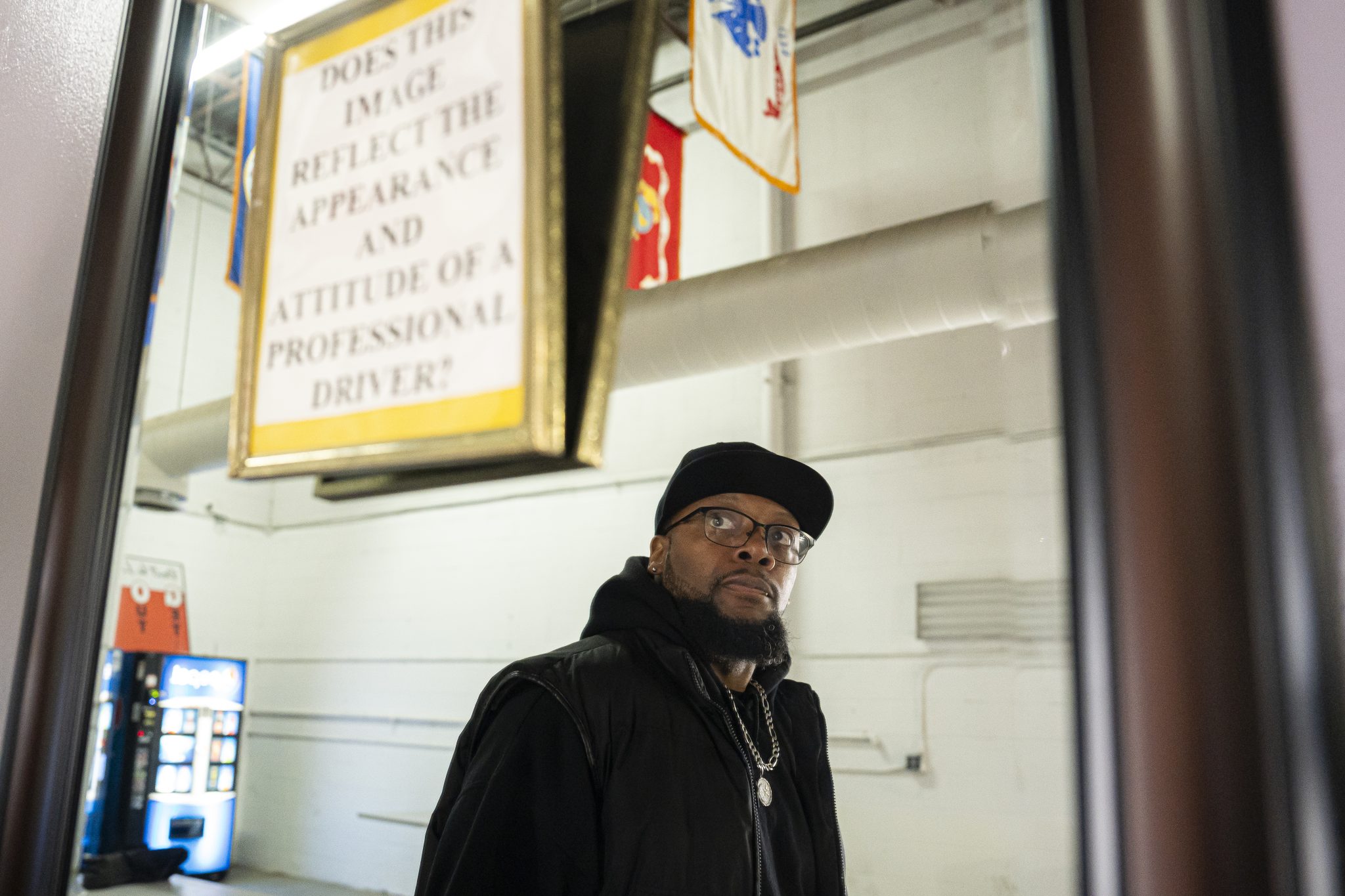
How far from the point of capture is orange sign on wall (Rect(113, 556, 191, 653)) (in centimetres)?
617

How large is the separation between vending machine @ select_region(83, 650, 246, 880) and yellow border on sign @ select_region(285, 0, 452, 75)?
5432 mm

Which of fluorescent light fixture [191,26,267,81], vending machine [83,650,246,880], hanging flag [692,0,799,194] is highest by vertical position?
hanging flag [692,0,799,194]

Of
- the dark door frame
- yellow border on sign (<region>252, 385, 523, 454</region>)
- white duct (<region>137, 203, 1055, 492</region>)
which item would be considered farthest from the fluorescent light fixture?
white duct (<region>137, 203, 1055, 492</region>)

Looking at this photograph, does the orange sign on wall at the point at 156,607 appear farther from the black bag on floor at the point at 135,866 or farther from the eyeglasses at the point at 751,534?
the eyeglasses at the point at 751,534

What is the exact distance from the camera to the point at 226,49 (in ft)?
4.38

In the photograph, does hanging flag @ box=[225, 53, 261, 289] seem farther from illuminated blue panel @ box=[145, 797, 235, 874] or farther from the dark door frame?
illuminated blue panel @ box=[145, 797, 235, 874]

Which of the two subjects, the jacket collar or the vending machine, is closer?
the jacket collar

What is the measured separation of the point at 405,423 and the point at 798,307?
2.53m

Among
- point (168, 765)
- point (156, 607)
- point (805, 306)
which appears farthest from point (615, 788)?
point (156, 607)

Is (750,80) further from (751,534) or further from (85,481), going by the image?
(85,481)

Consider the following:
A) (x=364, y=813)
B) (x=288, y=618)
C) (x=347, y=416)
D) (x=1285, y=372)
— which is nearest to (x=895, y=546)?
(x=347, y=416)

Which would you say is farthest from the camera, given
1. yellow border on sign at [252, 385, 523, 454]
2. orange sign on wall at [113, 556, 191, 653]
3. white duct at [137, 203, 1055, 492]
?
orange sign on wall at [113, 556, 191, 653]

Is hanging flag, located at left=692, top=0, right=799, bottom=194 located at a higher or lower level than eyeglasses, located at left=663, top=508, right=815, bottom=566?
higher

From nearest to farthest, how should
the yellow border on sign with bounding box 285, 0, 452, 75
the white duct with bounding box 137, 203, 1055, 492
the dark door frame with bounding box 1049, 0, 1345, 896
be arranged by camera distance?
1. the dark door frame with bounding box 1049, 0, 1345, 896
2. the yellow border on sign with bounding box 285, 0, 452, 75
3. the white duct with bounding box 137, 203, 1055, 492
